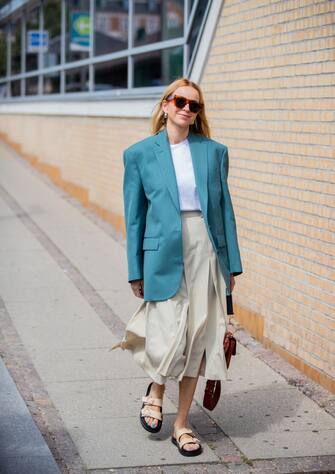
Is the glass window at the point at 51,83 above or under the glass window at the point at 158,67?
under

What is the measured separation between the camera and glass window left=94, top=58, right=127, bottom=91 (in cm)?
1402

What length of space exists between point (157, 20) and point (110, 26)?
3069 mm

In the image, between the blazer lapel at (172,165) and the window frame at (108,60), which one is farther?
the window frame at (108,60)

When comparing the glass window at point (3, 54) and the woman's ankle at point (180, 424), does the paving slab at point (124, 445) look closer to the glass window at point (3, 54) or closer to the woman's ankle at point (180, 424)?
the woman's ankle at point (180, 424)

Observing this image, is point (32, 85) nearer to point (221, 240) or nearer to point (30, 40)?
point (30, 40)

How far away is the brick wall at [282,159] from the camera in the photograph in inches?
261

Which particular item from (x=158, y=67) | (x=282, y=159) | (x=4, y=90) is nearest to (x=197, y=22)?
(x=158, y=67)

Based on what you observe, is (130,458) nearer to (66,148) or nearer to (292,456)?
(292,456)

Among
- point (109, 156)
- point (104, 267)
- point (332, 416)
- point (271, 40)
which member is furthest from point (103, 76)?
point (332, 416)

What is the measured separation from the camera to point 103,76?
606 inches

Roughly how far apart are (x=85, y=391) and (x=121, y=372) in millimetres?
504

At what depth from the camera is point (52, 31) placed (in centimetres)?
2089

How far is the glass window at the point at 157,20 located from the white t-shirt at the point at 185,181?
20.0 ft

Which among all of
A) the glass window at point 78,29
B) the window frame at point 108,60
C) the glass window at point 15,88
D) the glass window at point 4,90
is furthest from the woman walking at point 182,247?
the glass window at point 4,90
